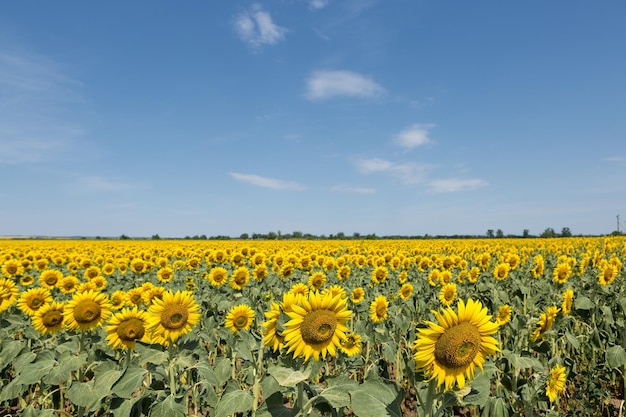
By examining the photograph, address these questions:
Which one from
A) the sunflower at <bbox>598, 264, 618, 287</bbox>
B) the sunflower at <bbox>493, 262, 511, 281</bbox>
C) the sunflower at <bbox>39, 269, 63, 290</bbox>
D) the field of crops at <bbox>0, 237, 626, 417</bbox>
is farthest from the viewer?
the sunflower at <bbox>493, 262, 511, 281</bbox>

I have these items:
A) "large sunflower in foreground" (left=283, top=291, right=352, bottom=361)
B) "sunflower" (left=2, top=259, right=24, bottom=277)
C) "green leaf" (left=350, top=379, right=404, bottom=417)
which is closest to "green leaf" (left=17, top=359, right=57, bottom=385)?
"large sunflower in foreground" (left=283, top=291, right=352, bottom=361)

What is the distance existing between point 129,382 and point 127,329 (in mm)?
903

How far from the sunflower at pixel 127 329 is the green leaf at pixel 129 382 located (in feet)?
2.29

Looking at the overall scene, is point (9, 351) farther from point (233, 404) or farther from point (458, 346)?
point (458, 346)

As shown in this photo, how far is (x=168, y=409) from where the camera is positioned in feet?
9.59

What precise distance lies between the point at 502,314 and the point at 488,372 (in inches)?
174

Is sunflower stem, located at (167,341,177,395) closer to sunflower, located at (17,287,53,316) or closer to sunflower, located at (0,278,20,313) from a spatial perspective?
sunflower, located at (17,287,53,316)

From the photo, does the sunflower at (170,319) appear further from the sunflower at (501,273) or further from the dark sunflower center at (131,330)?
the sunflower at (501,273)

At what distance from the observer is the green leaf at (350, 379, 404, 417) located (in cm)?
225

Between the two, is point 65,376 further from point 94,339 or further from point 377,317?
point 377,317

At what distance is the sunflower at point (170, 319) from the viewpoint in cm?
370

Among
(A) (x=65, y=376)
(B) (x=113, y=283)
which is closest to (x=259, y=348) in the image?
(A) (x=65, y=376)

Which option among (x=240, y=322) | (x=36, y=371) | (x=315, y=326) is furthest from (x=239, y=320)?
(x=315, y=326)

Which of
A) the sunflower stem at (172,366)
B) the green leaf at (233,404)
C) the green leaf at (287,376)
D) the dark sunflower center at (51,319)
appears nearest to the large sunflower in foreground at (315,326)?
the green leaf at (287,376)
